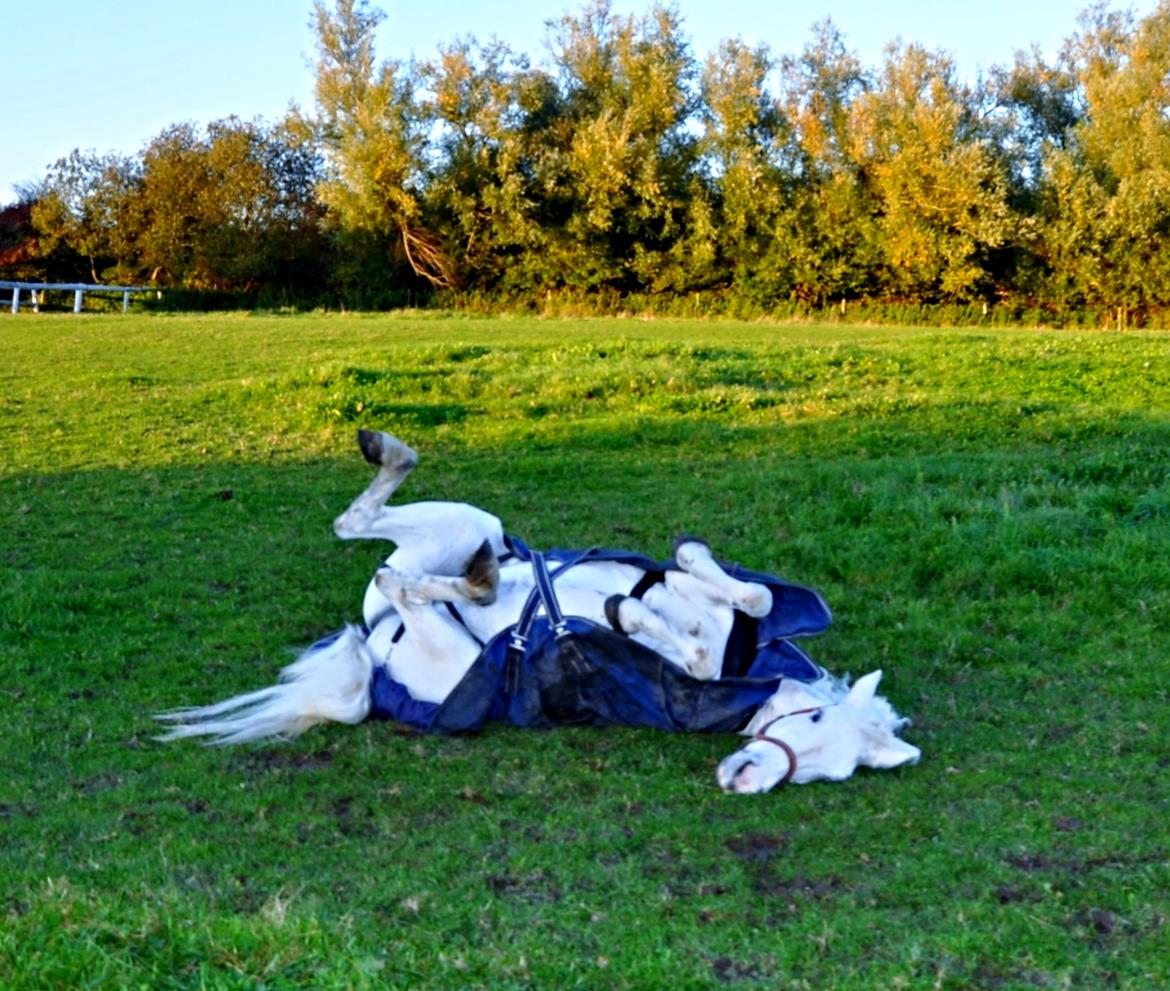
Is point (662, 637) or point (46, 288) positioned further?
point (46, 288)

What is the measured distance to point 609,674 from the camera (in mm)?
5391

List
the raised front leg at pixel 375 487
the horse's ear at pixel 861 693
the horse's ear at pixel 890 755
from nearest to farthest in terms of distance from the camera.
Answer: the horse's ear at pixel 890 755 < the horse's ear at pixel 861 693 < the raised front leg at pixel 375 487

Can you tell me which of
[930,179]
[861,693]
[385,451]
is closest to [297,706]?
[385,451]

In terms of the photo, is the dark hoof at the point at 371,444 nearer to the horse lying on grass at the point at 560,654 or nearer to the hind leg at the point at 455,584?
the horse lying on grass at the point at 560,654

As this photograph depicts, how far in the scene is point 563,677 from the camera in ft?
17.9

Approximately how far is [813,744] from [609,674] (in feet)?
3.02

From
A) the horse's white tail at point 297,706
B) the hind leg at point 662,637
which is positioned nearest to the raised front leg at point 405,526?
the horse's white tail at point 297,706

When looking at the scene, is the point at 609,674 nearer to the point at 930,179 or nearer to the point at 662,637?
the point at 662,637

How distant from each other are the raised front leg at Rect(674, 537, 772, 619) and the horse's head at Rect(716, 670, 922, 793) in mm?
382

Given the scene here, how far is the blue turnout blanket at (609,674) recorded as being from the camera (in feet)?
17.4

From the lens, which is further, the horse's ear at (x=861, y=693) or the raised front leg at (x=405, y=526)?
the raised front leg at (x=405, y=526)

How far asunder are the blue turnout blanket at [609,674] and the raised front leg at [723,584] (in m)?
0.14

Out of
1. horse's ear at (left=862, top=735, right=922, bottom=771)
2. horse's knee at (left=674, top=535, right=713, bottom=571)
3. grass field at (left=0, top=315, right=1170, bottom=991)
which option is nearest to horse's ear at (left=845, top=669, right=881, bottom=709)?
horse's ear at (left=862, top=735, right=922, bottom=771)

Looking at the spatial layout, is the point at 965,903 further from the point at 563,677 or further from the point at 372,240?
the point at 372,240
